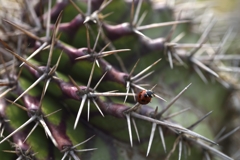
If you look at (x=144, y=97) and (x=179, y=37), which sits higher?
(x=144, y=97)

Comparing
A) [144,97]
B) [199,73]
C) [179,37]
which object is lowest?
[199,73]

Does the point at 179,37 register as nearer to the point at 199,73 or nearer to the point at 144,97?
the point at 199,73

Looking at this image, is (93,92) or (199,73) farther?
(199,73)

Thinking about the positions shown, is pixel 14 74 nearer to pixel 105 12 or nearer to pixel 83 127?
pixel 83 127

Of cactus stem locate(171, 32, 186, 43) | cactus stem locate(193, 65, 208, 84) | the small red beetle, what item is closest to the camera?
the small red beetle

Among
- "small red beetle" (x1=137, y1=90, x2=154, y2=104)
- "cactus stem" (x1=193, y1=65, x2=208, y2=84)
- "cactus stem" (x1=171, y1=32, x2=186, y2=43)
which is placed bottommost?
"cactus stem" (x1=193, y1=65, x2=208, y2=84)

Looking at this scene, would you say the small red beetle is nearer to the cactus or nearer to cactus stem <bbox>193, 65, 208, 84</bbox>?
the cactus

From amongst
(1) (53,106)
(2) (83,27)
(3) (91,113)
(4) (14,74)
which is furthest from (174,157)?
(4) (14,74)

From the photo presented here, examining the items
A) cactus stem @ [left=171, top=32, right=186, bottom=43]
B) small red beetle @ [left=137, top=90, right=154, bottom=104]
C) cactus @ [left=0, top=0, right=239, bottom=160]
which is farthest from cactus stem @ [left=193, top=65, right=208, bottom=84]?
small red beetle @ [left=137, top=90, right=154, bottom=104]

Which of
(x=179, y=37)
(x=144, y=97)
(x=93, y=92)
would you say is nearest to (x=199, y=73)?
(x=179, y=37)
